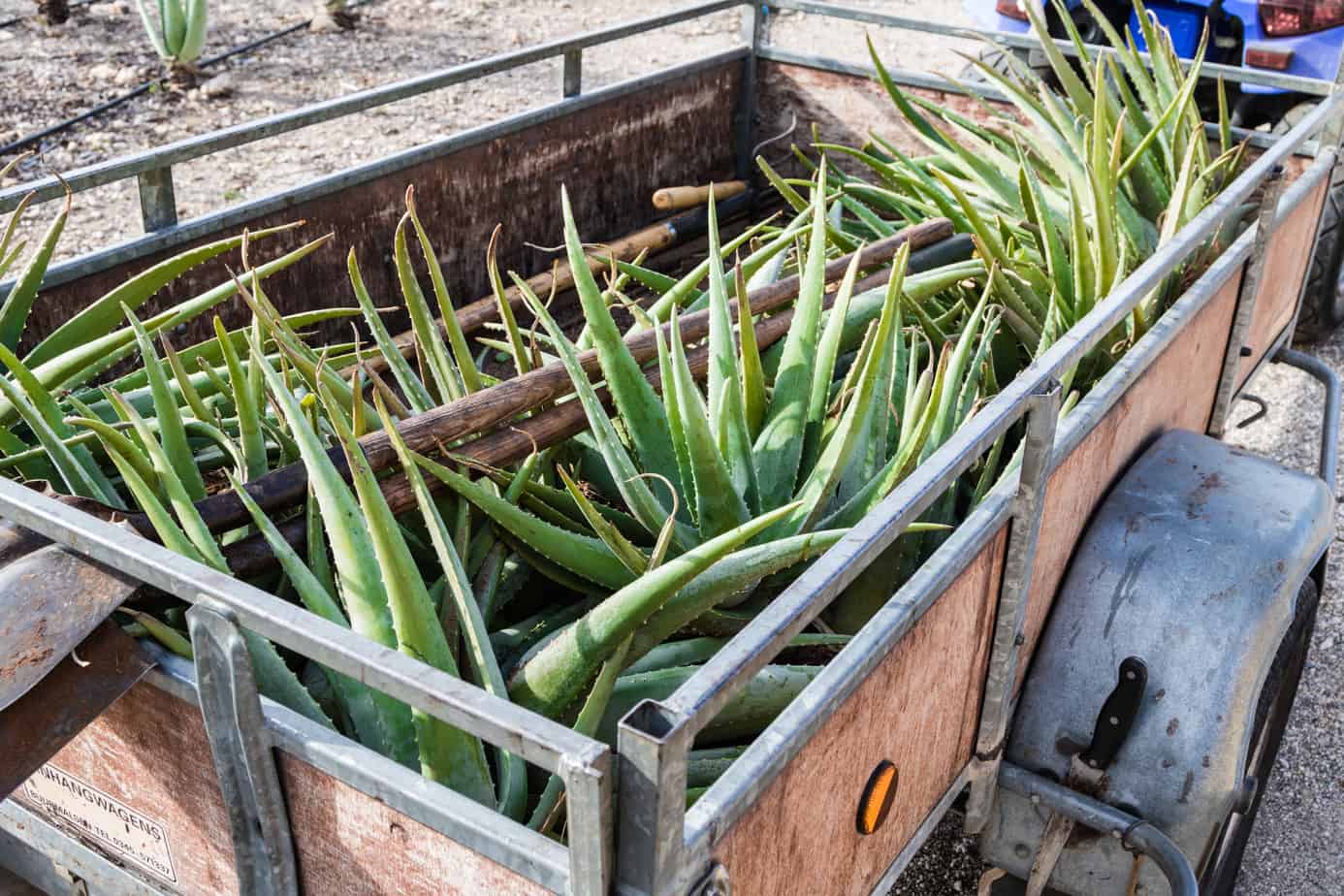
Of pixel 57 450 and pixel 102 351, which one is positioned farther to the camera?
pixel 102 351

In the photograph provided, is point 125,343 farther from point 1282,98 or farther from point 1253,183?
point 1282,98

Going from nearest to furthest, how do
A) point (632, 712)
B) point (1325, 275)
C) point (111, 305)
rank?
point (632, 712), point (111, 305), point (1325, 275)

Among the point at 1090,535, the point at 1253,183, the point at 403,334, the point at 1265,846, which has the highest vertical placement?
the point at 1253,183

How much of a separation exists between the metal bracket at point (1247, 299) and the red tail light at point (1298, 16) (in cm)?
198

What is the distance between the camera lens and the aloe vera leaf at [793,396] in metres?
1.68

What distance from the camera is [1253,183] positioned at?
2.07m

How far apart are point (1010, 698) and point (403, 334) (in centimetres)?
154

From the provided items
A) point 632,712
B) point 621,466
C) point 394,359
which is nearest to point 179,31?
point 394,359

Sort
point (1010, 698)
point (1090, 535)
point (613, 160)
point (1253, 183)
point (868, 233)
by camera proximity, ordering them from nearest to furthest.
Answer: point (1010, 698)
point (1090, 535)
point (1253, 183)
point (868, 233)
point (613, 160)

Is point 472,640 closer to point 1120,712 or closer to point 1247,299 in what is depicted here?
point 1120,712

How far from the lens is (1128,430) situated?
1.87m

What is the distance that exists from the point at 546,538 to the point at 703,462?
0.20 meters

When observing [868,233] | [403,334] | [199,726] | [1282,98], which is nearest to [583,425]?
[199,726]

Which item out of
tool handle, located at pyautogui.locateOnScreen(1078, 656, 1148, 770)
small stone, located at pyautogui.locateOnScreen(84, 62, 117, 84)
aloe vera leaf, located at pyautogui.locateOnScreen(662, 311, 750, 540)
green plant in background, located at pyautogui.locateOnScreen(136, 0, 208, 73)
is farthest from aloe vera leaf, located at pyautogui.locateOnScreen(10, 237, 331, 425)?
small stone, located at pyautogui.locateOnScreen(84, 62, 117, 84)
